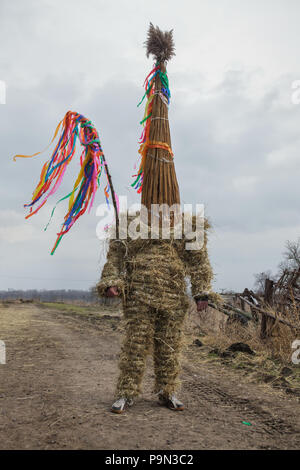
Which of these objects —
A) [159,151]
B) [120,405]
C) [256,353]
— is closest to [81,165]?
[159,151]

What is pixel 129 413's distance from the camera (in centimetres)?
313

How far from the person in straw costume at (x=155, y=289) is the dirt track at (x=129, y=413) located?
311 millimetres

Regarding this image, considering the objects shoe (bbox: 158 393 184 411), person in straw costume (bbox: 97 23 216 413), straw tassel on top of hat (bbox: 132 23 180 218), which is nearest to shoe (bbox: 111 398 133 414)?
person in straw costume (bbox: 97 23 216 413)

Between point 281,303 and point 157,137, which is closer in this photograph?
point 157,137

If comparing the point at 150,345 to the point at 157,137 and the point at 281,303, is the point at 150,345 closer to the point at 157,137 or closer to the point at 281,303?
the point at 157,137

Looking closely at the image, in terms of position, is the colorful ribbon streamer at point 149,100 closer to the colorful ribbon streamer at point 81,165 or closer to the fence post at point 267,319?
the colorful ribbon streamer at point 81,165

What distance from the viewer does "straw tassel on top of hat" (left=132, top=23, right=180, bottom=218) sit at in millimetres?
3697

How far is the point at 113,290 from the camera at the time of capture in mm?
3289

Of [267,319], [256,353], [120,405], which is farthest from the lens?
[267,319]

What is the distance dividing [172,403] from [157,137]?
2640mm

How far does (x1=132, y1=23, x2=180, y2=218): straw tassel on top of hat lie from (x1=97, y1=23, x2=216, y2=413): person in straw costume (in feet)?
0.04
